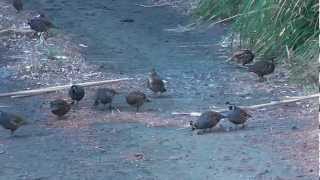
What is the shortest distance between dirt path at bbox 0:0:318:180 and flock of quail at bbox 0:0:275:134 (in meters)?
0.12

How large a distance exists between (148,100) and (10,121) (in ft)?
7.14

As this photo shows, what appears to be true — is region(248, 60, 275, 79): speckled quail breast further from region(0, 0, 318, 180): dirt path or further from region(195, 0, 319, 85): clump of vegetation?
region(195, 0, 319, 85): clump of vegetation

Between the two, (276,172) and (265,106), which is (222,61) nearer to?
(265,106)

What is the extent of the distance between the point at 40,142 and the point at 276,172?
9.06 feet

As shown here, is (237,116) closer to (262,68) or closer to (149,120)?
(149,120)

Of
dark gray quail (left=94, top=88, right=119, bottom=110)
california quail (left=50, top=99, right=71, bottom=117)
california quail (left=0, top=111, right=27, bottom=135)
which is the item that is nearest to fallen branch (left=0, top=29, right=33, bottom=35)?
dark gray quail (left=94, top=88, right=119, bottom=110)

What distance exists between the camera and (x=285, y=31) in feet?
44.0

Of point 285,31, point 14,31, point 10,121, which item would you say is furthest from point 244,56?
point 10,121

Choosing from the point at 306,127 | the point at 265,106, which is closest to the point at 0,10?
the point at 265,106

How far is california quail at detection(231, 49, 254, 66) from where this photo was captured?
1359cm

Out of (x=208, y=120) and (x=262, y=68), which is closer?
(x=208, y=120)

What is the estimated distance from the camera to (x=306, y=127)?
975cm

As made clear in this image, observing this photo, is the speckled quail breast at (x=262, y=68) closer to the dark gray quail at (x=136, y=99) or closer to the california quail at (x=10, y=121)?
the dark gray quail at (x=136, y=99)

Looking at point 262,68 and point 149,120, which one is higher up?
point 262,68
